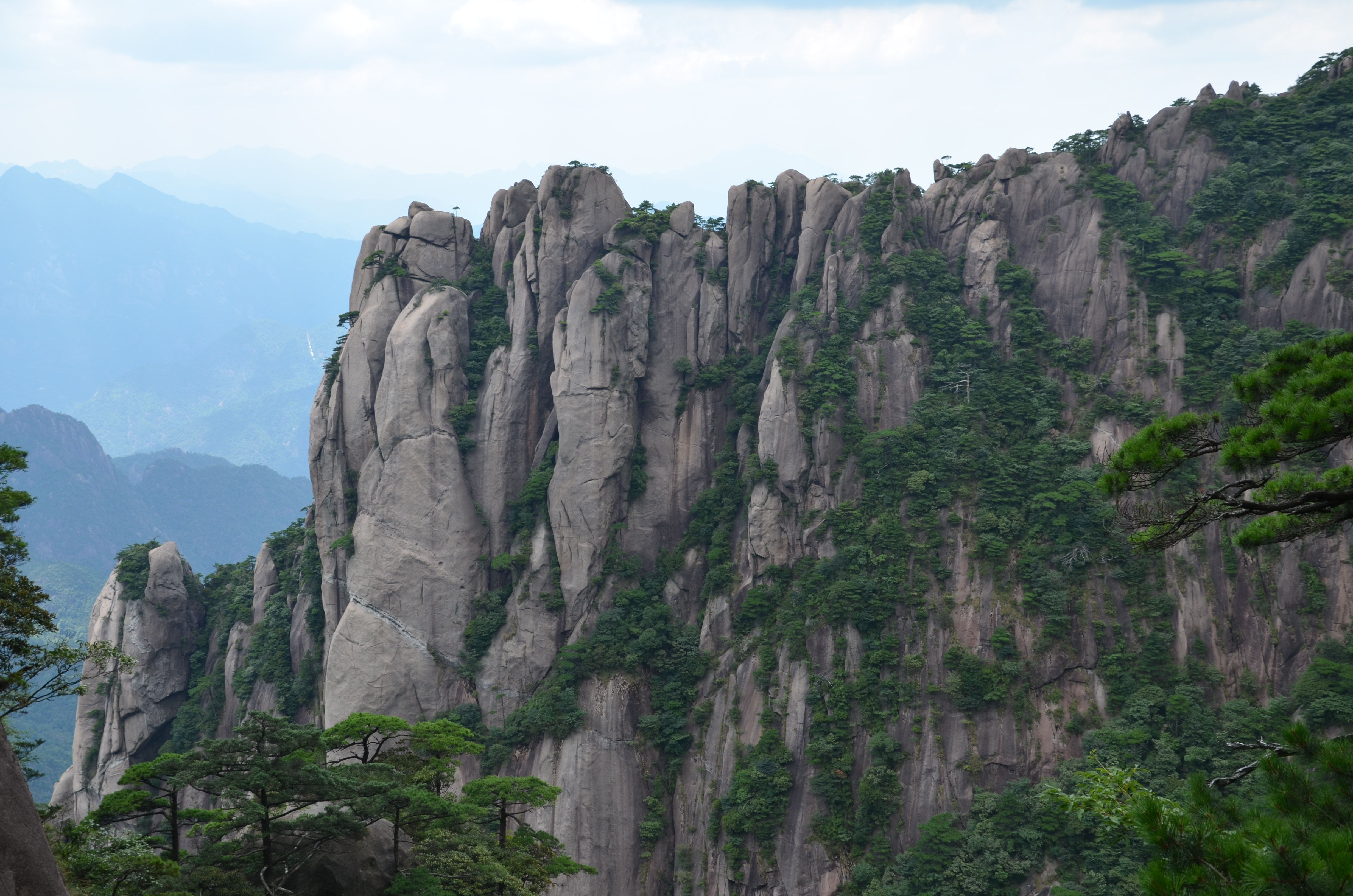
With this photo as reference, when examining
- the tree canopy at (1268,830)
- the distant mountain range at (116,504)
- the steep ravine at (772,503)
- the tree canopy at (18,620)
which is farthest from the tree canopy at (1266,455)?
the distant mountain range at (116,504)

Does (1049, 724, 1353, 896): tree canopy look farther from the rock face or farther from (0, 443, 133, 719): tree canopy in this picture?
the rock face

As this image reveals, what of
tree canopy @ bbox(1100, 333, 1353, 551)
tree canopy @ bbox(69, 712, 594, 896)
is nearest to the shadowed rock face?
tree canopy @ bbox(69, 712, 594, 896)

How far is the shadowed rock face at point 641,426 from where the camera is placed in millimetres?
42594

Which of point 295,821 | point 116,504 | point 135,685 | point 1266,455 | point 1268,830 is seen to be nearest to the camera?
point 1268,830

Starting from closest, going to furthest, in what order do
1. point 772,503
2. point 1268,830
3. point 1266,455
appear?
1. point 1268,830
2. point 1266,455
3. point 772,503

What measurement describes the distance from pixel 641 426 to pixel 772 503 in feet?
29.1

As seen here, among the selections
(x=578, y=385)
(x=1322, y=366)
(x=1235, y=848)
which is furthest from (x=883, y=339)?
(x=1235, y=848)

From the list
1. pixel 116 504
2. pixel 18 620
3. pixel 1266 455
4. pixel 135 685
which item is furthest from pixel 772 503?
pixel 116 504

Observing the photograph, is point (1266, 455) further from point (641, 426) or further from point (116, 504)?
point (116, 504)

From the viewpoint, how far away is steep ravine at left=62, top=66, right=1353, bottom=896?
128ft

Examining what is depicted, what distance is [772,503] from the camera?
4553 cm

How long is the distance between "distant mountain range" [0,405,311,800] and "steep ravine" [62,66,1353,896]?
3830 inches

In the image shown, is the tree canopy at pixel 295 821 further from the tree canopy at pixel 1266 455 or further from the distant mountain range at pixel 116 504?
the distant mountain range at pixel 116 504

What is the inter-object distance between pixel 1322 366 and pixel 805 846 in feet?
109
